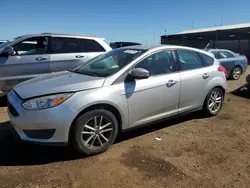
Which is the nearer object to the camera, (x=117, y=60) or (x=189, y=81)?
(x=117, y=60)

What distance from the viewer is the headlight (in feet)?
12.0

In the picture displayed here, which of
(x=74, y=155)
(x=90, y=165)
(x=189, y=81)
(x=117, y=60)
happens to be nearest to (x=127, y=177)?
(x=90, y=165)

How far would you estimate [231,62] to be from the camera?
12320 mm

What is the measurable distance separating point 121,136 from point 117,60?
4.27 ft

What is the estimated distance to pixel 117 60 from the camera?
4711 mm

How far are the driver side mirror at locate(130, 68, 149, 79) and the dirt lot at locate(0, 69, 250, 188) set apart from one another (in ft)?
3.56

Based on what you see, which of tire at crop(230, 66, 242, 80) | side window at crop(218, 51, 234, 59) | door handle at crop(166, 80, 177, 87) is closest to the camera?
door handle at crop(166, 80, 177, 87)

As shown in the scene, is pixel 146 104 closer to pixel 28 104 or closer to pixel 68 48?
pixel 28 104

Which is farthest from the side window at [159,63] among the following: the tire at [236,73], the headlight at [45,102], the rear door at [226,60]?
the tire at [236,73]

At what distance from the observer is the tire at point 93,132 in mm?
3777

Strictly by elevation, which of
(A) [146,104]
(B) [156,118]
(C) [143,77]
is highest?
(C) [143,77]

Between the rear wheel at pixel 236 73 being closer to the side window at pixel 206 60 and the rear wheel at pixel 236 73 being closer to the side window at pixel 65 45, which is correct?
the side window at pixel 206 60

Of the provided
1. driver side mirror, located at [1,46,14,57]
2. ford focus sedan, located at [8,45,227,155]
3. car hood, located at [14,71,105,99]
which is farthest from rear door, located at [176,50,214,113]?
driver side mirror, located at [1,46,14,57]

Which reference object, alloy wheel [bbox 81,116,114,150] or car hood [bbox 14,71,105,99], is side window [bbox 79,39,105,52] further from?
alloy wheel [bbox 81,116,114,150]
